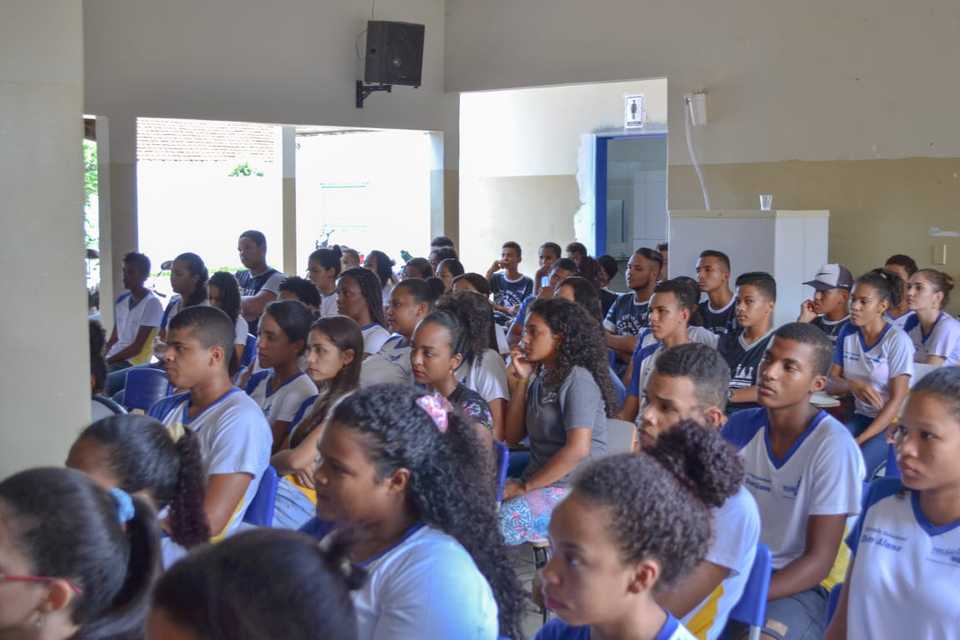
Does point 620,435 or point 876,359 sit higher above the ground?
point 876,359

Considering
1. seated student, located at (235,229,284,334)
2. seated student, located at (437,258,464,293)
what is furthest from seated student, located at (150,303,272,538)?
seated student, located at (437,258,464,293)

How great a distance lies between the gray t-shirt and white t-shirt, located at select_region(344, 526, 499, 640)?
1860 mm

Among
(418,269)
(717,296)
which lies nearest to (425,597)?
(717,296)

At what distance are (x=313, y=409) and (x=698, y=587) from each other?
1.80 metres

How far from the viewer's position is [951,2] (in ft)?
24.3

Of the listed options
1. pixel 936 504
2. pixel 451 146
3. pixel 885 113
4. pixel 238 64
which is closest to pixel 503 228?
pixel 451 146

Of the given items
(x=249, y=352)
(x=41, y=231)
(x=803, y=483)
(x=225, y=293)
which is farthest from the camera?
(x=225, y=293)

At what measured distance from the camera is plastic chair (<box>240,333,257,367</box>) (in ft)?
18.2

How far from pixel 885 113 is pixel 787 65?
2.68 feet

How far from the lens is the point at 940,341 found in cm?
552

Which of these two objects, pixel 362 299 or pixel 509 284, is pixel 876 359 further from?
pixel 509 284

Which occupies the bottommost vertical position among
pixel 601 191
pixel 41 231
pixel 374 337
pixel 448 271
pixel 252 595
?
pixel 374 337

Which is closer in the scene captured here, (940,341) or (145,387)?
(145,387)

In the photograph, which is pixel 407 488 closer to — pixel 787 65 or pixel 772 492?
pixel 772 492
